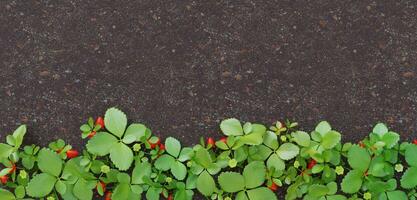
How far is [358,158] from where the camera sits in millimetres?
2238

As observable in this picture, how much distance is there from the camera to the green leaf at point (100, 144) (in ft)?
7.33

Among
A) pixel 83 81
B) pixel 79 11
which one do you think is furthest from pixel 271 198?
pixel 79 11

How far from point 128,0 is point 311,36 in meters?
0.72

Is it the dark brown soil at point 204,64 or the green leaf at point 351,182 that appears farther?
the dark brown soil at point 204,64

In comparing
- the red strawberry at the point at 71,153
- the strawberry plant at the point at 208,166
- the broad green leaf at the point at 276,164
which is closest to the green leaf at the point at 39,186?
the strawberry plant at the point at 208,166

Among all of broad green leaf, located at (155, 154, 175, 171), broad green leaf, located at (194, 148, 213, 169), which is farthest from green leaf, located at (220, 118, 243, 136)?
broad green leaf, located at (155, 154, 175, 171)

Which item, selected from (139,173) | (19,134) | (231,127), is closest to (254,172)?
(231,127)

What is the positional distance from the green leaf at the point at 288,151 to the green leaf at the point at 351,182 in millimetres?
195

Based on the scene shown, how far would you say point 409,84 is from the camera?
2.39m

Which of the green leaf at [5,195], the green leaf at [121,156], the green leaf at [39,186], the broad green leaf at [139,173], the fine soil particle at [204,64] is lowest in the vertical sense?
the green leaf at [5,195]

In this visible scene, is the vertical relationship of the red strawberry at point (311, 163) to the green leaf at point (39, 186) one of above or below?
above

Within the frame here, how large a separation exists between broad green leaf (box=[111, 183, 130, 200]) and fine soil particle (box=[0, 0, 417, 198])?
226mm

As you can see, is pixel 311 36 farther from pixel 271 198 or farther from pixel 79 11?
pixel 79 11

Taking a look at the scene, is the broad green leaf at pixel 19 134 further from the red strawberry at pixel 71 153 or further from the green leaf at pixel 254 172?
the green leaf at pixel 254 172
